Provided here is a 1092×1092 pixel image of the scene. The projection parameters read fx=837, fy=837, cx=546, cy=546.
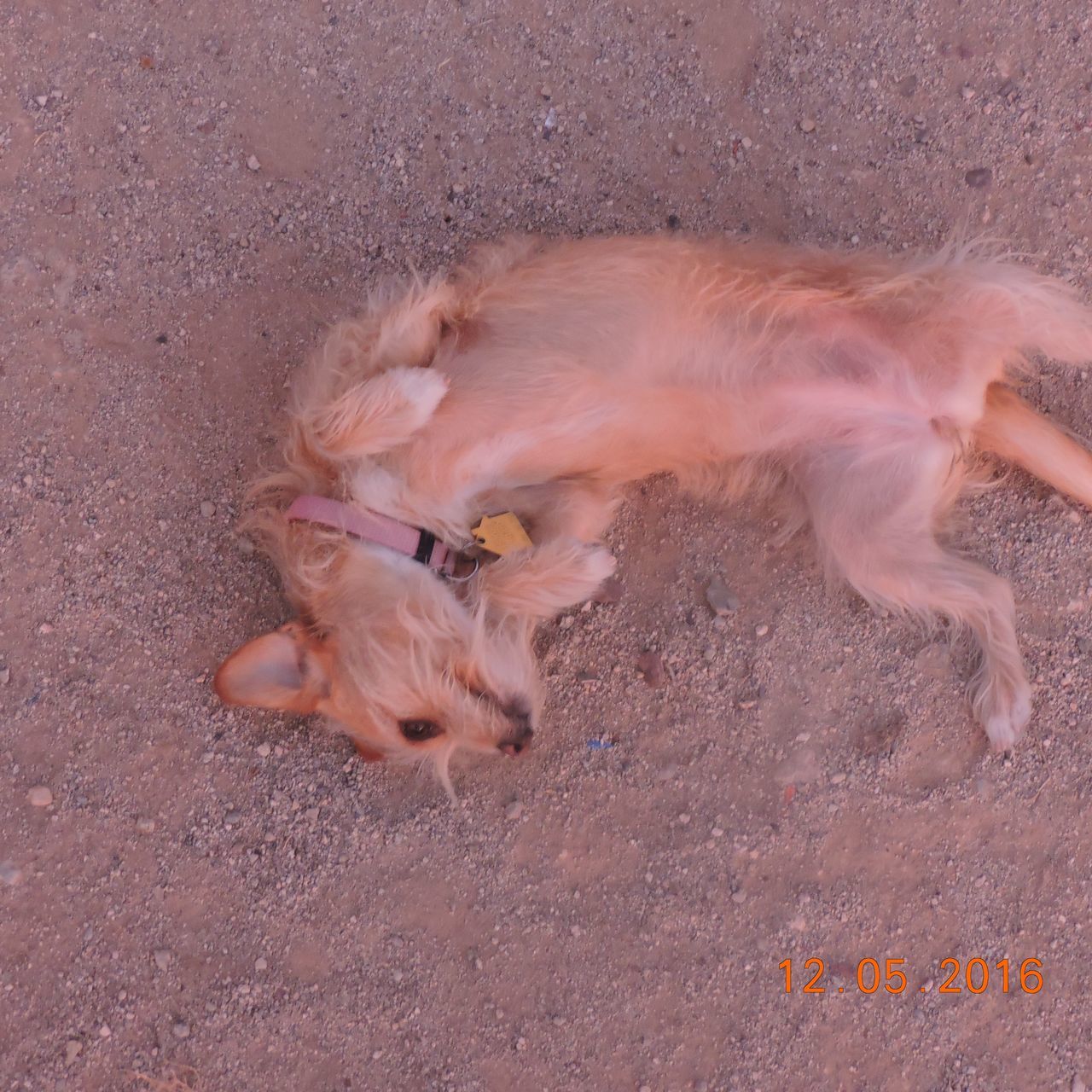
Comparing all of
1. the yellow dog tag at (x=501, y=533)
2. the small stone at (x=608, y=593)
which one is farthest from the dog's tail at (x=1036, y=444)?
the yellow dog tag at (x=501, y=533)

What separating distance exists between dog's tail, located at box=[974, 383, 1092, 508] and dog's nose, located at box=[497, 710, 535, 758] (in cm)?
191

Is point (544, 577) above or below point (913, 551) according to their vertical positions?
below

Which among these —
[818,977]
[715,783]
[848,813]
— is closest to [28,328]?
[715,783]

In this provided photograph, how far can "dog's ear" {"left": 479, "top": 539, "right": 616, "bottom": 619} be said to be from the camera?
110 inches

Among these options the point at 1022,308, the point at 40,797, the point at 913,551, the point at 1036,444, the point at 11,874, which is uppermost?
the point at 1022,308

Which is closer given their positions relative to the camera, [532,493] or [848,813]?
[532,493]

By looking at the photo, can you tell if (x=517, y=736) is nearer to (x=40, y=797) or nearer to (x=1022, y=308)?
(x=40, y=797)

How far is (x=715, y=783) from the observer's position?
10.8 feet

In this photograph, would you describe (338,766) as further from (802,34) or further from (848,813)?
(802,34)

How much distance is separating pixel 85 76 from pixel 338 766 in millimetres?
2897

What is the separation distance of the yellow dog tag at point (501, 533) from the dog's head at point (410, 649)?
0.04m

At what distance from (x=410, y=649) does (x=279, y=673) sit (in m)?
0.45
